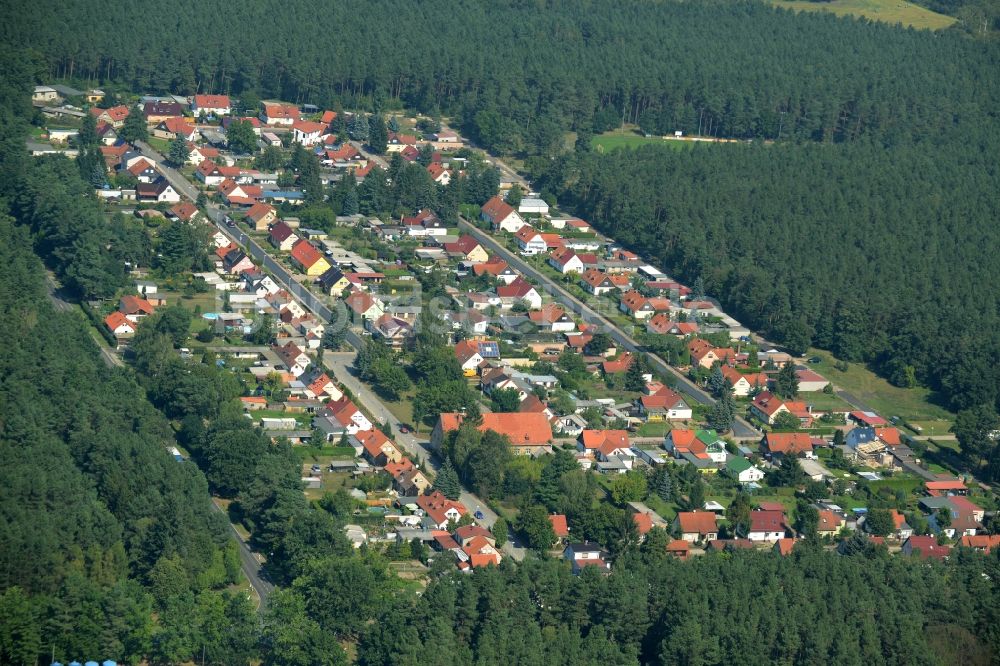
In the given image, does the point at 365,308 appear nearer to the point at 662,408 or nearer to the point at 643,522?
the point at 662,408

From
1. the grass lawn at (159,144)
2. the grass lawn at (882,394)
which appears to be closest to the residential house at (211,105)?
the grass lawn at (159,144)

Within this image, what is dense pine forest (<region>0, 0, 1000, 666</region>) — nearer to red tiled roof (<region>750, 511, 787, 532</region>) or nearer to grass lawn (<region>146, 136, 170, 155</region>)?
red tiled roof (<region>750, 511, 787, 532</region>)

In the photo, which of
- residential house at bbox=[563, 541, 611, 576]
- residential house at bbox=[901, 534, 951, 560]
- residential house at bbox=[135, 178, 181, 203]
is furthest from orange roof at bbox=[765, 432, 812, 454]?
residential house at bbox=[135, 178, 181, 203]

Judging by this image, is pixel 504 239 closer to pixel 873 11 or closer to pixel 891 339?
pixel 891 339

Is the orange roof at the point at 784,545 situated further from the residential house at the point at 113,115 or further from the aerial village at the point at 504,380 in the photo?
the residential house at the point at 113,115

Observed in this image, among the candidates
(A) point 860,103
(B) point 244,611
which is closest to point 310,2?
(A) point 860,103
